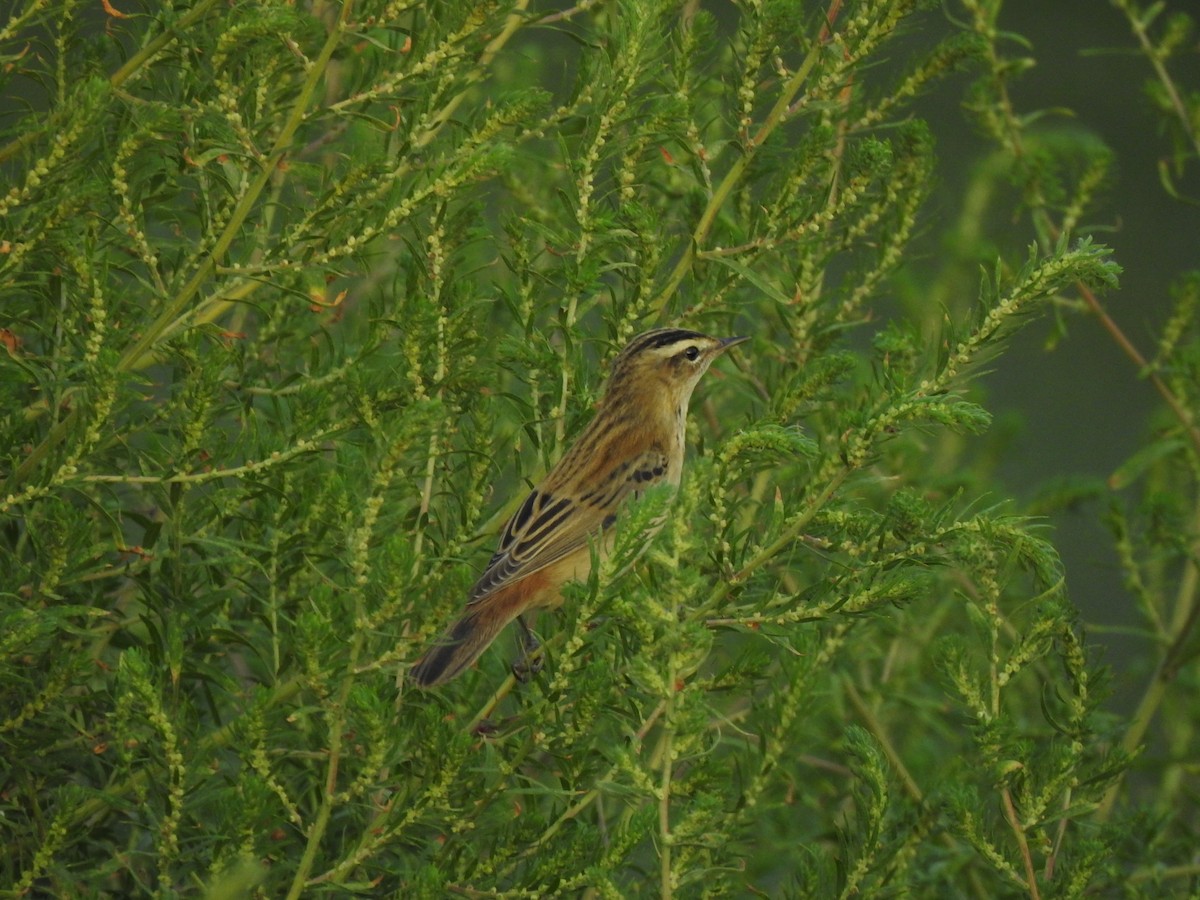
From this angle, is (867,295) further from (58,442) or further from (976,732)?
(58,442)

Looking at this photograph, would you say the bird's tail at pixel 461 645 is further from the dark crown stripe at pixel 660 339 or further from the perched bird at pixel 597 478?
the dark crown stripe at pixel 660 339

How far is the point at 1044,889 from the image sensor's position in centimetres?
218

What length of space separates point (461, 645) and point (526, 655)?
0.65ft

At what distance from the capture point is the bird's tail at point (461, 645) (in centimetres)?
225

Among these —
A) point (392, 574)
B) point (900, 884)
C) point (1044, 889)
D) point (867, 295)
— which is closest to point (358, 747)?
point (392, 574)

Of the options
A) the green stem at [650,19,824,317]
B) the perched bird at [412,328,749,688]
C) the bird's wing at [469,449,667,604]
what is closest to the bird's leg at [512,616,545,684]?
the perched bird at [412,328,749,688]

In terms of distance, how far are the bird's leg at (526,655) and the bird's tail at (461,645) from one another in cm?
6

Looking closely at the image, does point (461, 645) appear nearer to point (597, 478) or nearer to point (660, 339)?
point (660, 339)

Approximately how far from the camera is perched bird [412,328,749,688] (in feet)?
9.77

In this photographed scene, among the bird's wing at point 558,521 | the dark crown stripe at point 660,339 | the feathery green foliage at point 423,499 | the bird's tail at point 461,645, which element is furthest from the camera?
the bird's wing at point 558,521

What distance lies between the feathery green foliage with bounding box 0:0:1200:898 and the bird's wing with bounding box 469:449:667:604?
52cm

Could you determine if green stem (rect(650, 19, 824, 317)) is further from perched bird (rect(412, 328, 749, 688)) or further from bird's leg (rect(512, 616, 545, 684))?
bird's leg (rect(512, 616, 545, 684))

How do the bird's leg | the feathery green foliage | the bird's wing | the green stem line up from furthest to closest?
1. the bird's wing
2. the bird's leg
3. the green stem
4. the feathery green foliage

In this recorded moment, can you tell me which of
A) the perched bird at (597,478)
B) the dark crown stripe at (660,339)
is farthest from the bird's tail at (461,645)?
the dark crown stripe at (660,339)
